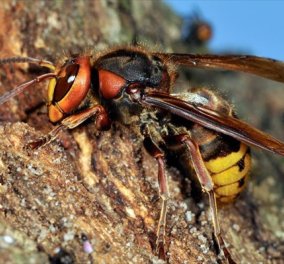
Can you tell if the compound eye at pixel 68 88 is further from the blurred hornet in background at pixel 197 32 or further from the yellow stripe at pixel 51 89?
the blurred hornet in background at pixel 197 32

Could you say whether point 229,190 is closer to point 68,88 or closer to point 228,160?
point 228,160

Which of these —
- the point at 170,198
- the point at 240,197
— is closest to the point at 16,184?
the point at 170,198

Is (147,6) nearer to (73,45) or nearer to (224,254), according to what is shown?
(73,45)

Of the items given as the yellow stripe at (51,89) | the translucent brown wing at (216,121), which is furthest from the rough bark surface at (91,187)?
the translucent brown wing at (216,121)

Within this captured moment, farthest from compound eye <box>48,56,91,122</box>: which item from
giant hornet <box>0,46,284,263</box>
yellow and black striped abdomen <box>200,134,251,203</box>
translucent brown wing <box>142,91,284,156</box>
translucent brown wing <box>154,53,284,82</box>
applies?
yellow and black striped abdomen <box>200,134,251,203</box>

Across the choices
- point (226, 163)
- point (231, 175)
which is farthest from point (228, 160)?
point (231, 175)

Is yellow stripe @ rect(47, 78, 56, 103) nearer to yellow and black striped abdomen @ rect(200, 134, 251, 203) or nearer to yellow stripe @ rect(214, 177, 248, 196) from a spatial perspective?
yellow and black striped abdomen @ rect(200, 134, 251, 203)
